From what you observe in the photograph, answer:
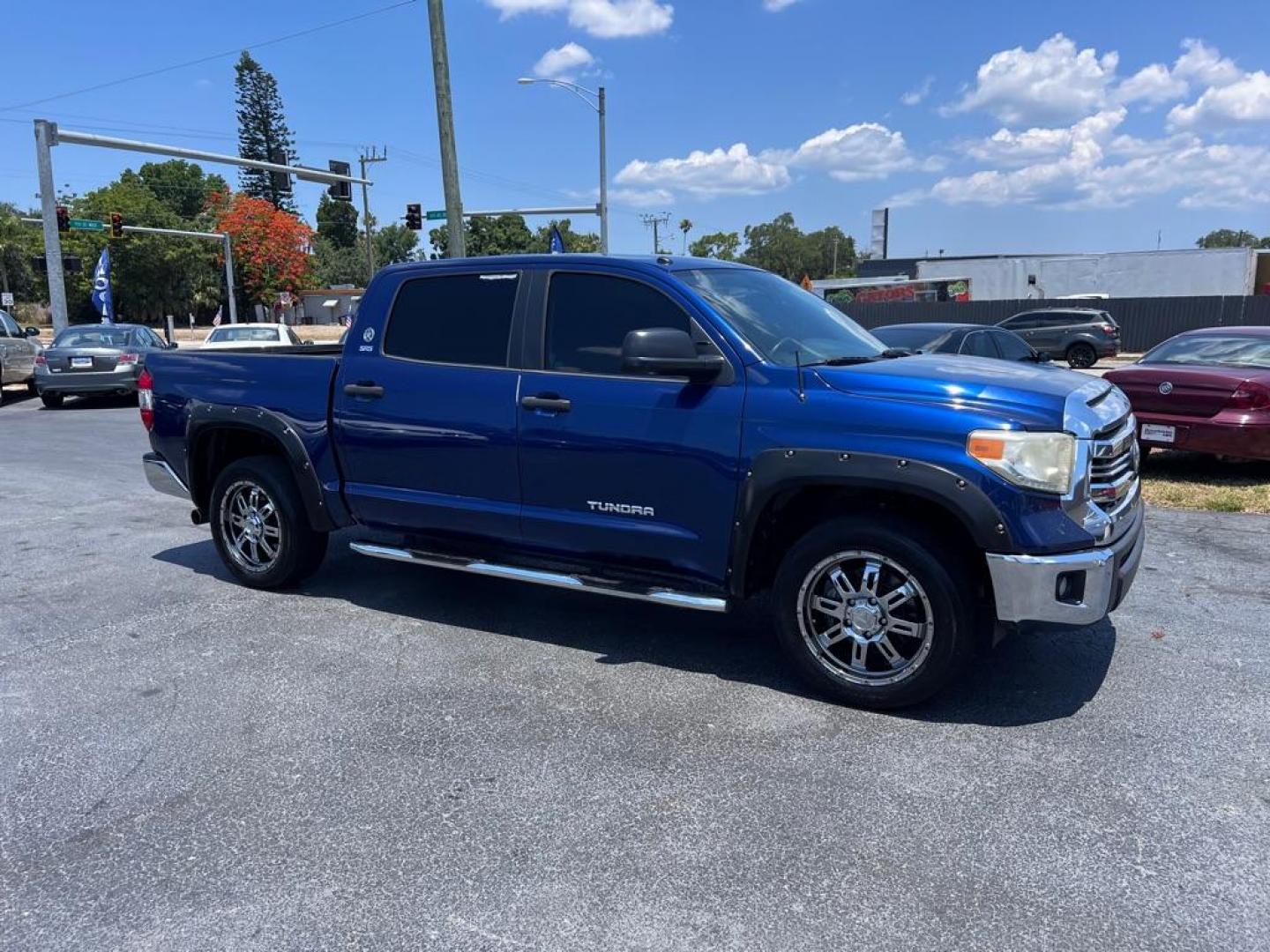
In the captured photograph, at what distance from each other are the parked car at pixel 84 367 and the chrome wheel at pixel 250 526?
502 inches

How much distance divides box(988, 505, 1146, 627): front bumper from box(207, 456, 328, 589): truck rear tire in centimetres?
391

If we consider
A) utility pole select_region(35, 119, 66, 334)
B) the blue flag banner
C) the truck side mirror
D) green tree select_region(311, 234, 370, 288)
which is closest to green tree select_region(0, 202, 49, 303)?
green tree select_region(311, 234, 370, 288)

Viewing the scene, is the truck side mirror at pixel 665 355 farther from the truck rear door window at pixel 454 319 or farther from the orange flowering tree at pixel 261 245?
the orange flowering tree at pixel 261 245

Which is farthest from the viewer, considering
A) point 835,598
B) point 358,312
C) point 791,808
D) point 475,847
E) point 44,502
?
point 44,502

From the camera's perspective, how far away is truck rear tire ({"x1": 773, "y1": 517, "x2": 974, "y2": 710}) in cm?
386

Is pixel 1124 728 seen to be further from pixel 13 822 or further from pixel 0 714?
pixel 0 714

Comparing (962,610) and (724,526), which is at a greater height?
(724,526)

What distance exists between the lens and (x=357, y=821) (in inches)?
128

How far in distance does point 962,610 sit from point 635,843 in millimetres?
1647

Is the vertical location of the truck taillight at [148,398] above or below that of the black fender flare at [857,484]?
above

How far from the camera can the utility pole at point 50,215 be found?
22375 mm

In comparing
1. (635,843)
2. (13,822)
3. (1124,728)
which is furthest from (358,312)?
(1124,728)

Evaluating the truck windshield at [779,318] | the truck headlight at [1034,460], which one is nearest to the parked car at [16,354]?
the truck windshield at [779,318]

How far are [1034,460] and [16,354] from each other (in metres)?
20.6
